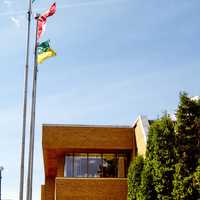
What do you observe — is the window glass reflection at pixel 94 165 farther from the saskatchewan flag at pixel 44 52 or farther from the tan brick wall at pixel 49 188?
the saskatchewan flag at pixel 44 52

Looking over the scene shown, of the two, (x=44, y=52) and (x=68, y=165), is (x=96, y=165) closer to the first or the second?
(x=68, y=165)

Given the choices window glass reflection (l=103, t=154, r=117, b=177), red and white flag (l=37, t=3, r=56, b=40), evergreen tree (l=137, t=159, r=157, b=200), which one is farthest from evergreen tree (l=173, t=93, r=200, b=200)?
window glass reflection (l=103, t=154, r=117, b=177)

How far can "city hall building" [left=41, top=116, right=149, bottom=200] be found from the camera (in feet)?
92.6

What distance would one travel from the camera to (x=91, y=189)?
28359 millimetres

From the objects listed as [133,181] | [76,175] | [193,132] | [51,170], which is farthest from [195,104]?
[51,170]

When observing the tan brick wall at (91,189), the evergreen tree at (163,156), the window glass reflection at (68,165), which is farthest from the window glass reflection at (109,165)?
the evergreen tree at (163,156)

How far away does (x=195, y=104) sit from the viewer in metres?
23.7

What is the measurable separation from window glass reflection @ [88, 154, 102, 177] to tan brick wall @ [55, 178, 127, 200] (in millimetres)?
1531

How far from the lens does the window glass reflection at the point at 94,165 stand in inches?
1183

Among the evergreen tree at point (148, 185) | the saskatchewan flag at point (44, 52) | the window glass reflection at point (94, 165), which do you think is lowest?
the evergreen tree at point (148, 185)

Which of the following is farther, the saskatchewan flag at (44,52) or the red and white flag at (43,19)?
the red and white flag at (43,19)

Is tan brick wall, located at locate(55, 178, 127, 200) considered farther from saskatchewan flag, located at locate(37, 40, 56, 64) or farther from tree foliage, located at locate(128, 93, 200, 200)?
saskatchewan flag, located at locate(37, 40, 56, 64)

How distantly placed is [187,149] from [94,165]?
28.1 ft

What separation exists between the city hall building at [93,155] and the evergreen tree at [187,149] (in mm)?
4062
